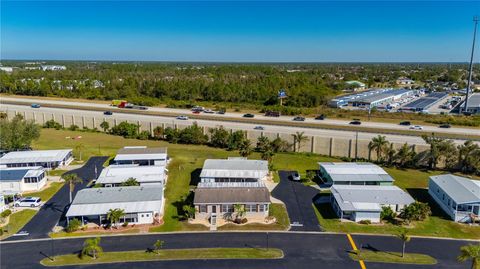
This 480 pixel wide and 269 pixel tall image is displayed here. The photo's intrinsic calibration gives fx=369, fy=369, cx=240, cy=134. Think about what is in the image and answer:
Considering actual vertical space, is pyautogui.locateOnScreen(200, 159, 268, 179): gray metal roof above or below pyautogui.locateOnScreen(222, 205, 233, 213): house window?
above

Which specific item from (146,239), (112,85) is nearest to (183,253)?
(146,239)

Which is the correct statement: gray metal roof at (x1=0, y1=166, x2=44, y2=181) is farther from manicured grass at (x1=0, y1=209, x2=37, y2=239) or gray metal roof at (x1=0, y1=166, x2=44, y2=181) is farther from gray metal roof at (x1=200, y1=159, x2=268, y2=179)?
gray metal roof at (x1=200, y1=159, x2=268, y2=179)

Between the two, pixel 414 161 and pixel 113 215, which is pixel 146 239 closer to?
pixel 113 215

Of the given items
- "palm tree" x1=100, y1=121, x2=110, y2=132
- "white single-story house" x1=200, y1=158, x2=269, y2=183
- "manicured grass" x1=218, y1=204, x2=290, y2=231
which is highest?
"palm tree" x1=100, y1=121, x2=110, y2=132

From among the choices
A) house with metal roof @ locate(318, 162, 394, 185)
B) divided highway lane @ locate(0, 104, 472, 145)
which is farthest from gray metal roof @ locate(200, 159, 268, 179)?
divided highway lane @ locate(0, 104, 472, 145)

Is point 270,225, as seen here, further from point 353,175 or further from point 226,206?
point 353,175

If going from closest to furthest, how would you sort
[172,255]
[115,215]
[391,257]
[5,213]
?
[391,257], [172,255], [115,215], [5,213]

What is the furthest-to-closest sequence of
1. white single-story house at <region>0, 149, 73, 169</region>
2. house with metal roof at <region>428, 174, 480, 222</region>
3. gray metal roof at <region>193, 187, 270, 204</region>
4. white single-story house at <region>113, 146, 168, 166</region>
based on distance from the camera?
white single-story house at <region>113, 146, 168, 166</region>, white single-story house at <region>0, 149, 73, 169</region>, gray metal roof at <region>193, 187, 270, 204</region>, house with metal roof at <region>428, 174, 480, 222</region>

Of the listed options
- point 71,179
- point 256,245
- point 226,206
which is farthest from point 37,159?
point 256,245
